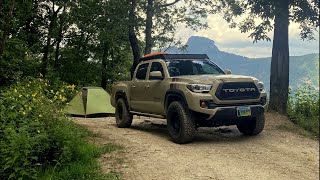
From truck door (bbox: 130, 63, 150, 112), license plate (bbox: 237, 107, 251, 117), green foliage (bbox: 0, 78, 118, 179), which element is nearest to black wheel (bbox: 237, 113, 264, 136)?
license plate (bbox: 237, 107, 251, 117)

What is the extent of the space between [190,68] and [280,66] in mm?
5193

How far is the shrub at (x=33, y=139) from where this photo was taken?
573 centimetres

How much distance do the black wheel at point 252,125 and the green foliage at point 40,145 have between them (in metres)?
3.43

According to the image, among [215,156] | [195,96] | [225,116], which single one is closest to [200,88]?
[195,96]

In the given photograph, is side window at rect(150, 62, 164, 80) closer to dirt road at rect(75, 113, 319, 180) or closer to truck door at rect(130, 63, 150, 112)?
truck door at rect(130, 63, 150, 112)

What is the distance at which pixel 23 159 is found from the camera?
224 inches

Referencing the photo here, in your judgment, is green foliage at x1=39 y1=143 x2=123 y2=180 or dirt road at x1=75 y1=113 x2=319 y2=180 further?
dirt road at x1=75 y1=113 x2=319 y2=180

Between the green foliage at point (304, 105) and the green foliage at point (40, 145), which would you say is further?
the green foliage at point (304, 105)

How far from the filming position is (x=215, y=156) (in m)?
6.98

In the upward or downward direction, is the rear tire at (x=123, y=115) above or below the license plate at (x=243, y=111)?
below

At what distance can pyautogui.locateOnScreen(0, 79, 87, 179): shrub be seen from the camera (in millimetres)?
5734

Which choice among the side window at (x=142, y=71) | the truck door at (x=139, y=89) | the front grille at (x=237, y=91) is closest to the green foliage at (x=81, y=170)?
the front grille at (x=237, y=91)

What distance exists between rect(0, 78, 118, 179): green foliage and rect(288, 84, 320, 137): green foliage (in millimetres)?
7423

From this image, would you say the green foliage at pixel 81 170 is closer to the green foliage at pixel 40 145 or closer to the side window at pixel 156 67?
the green foliage at pixel 40 145
